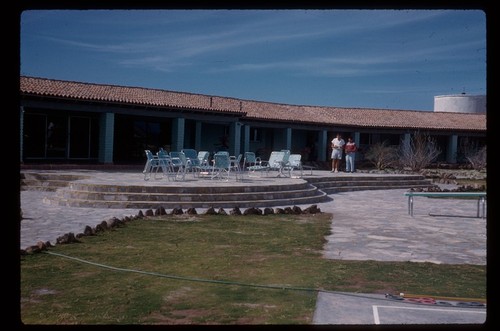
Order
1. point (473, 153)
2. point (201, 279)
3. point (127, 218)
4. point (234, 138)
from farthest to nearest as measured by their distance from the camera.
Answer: point (473, 153)
point (234, 138)
point (127, 218)
point (201, 279)

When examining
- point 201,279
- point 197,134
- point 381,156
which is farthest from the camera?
point 381,156

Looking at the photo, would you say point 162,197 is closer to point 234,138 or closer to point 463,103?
point 234,138

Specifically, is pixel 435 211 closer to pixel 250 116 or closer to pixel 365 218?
pixel 365 218

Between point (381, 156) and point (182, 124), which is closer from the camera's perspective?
point (182, 124)

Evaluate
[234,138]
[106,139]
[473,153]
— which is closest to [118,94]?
[106,139]

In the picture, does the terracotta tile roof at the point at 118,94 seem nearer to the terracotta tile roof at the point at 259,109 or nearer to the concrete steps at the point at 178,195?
the terracotta tile roof at the point at 259,109

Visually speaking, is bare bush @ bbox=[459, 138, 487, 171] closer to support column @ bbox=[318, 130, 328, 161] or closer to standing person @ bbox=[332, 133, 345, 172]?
support column @ bbox=[318, 130, 328, 161]

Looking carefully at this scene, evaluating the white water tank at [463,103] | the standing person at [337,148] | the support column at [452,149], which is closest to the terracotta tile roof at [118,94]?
the standing person at [337,148]

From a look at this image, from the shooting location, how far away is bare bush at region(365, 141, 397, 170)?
26.7 m

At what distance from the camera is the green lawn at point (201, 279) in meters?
3.71

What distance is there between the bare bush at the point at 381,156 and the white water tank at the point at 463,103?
14852 mm

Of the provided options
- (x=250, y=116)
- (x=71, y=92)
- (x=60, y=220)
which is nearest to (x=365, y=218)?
(x=60, y=220)

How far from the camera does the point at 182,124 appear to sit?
21.6 m

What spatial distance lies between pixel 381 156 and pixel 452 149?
7301mm
